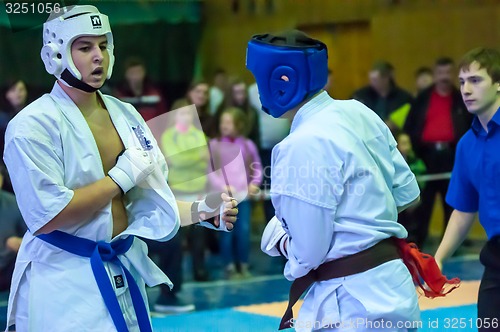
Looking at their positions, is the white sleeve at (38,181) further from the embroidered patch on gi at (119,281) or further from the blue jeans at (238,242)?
the blue jeans at (238,242)

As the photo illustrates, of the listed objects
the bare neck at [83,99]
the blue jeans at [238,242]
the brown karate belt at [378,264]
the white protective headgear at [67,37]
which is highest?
the white protective headgear at [67,37]

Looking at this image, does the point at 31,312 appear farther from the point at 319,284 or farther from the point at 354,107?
the point at 354,107

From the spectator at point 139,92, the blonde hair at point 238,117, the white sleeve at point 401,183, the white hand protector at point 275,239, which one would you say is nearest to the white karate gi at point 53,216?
the white hand protector at point 275,239

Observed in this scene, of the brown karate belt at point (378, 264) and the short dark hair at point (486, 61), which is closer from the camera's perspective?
the brown karate belt at point (378, 264)

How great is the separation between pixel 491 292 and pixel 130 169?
1.77 m

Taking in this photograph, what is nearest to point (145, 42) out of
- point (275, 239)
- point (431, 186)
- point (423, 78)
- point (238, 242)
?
point (238, 242)

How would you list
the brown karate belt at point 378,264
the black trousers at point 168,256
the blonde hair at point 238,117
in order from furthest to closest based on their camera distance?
1. the blonde hair at point 238,117
2. the black trousers at point 168,256
3. the brown karate belt at point 378,264

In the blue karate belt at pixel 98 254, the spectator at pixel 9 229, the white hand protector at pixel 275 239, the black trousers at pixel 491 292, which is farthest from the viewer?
the spectator at pixel 9 229

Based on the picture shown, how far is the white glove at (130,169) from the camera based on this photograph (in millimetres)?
3160

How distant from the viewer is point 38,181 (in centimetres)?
304

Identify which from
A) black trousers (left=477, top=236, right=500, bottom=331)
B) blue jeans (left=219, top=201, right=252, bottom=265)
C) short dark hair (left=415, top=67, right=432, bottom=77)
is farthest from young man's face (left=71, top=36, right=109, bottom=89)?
short dark hair (left=415, top=67, right=432, bottom=77)

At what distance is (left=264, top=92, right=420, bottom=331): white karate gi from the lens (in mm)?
2727

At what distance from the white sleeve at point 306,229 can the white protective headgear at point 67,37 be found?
0.96 meters

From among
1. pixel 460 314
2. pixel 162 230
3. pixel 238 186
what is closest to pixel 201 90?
pixel 460 314
